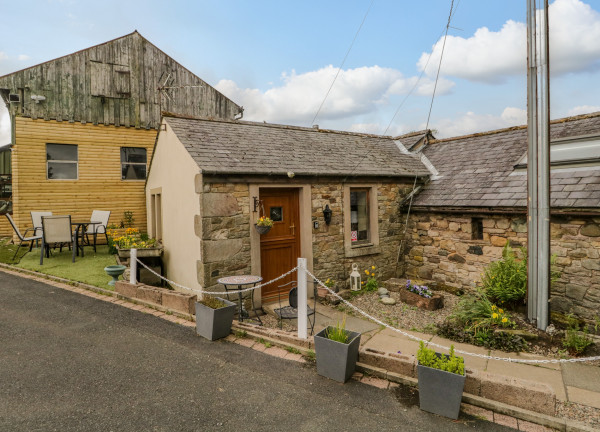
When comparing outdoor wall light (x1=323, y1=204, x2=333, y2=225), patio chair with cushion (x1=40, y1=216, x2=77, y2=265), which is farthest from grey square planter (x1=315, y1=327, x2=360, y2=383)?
patio chair with cushion (x1=40, y1=216, x2=77, y2=265)

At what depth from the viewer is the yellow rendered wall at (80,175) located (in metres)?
12.6

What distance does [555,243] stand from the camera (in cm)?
690

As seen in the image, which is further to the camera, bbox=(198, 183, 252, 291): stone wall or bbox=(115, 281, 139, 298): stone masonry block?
bbox=(115, 281, 139, 298): stone masonry block

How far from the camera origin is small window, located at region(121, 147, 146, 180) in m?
14.3

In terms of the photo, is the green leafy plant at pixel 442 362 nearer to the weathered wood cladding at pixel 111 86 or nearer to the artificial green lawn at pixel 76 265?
the artificial green lawn at pixel 76 265

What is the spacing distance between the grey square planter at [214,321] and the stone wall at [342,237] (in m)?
3.00

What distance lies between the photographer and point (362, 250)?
29.1 feet

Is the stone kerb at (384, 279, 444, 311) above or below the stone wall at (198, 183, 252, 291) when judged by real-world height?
below

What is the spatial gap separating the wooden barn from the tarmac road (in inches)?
352

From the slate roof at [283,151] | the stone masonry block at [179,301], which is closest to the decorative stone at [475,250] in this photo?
the slate roof at [283,151]

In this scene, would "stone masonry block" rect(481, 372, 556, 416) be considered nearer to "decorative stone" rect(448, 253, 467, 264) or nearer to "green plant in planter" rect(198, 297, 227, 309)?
"green plant in planter" rect(198, 297, 227, 309)

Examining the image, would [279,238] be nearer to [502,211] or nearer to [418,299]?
[418,299]

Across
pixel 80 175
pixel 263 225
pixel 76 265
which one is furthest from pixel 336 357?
pixel 80 175

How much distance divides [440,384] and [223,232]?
4.58 meters
